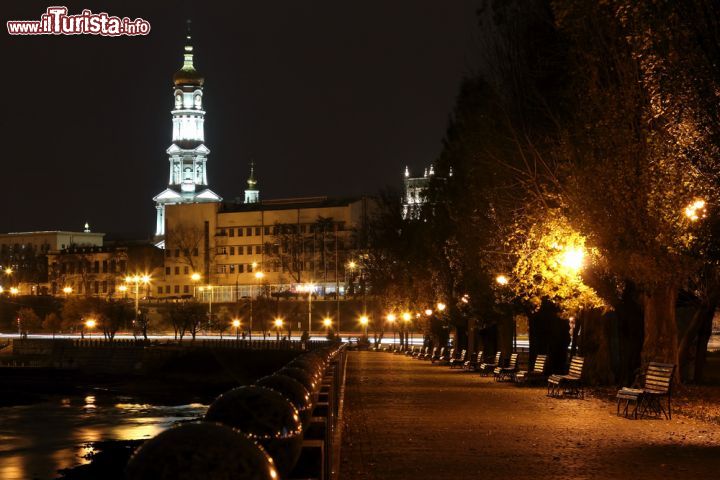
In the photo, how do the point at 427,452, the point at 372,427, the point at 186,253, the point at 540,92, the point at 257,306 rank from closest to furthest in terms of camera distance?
the point at 427,452 < the point at 372,427 < the point at 540,92 < the point at 257,306 < the point at 186,253

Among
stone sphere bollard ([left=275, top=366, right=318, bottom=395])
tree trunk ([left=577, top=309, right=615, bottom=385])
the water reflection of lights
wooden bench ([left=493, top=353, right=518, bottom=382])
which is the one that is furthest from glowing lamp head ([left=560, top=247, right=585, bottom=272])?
the water reflection of lights

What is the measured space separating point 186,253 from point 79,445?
138 m

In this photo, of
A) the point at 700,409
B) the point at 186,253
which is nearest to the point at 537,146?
the point at 700,409

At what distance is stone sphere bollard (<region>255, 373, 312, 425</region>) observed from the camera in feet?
45.1

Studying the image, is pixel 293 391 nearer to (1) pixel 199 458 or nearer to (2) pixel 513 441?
(1) pixel 199 458

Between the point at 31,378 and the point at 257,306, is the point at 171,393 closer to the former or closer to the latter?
the point at 31,378

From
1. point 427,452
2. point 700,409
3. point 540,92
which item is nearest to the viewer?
point 427,452

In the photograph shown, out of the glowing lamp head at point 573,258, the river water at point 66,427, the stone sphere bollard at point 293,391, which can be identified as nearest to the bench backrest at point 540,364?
the glowing lamp head at point 573,258

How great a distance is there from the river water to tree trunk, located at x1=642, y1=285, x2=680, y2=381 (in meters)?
15.2

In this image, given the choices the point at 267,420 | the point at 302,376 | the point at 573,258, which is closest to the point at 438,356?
the point at 573,258

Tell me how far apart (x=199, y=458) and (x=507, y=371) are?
107 ft

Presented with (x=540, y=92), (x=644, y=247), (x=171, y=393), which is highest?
(x=540, y=92)

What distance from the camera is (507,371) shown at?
39719 mm

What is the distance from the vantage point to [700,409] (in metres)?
25.7
